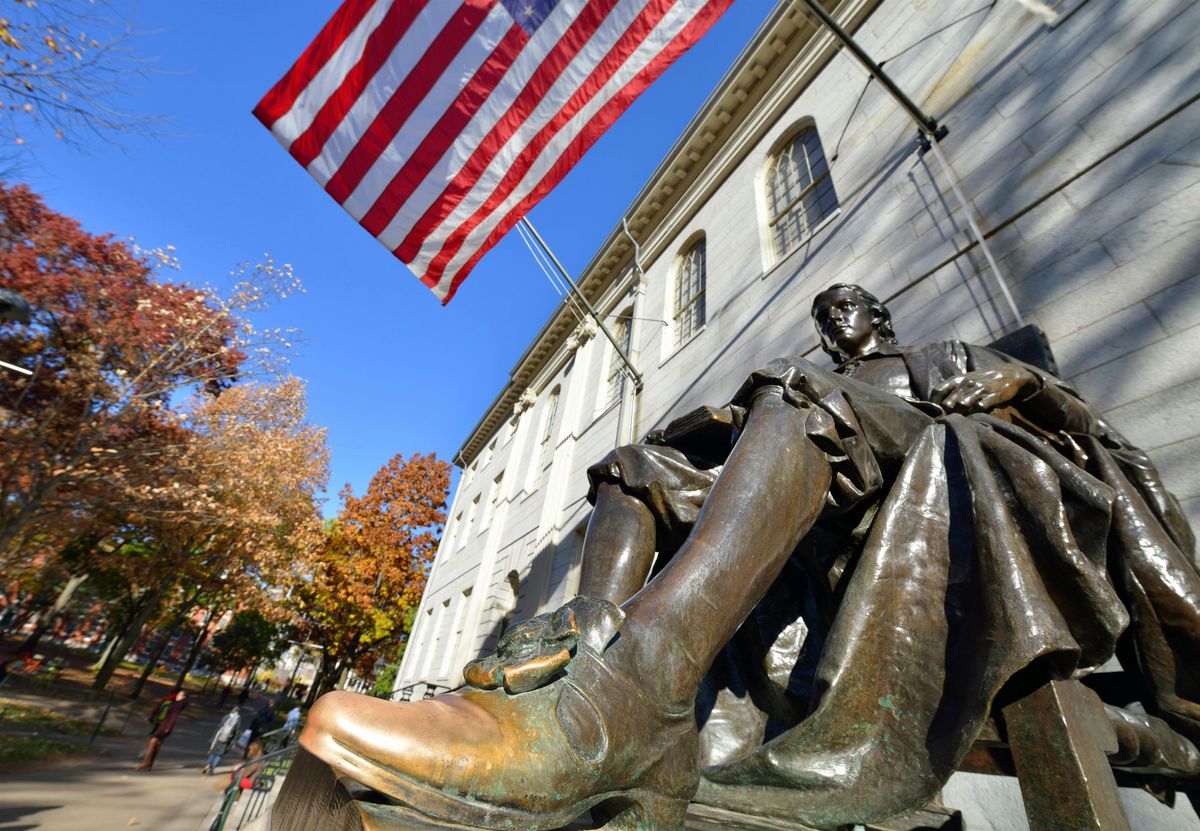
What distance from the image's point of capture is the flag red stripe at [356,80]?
14.6ft

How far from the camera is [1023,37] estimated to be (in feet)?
15.7

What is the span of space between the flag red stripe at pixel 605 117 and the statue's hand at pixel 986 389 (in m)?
3.64

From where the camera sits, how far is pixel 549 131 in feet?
15.3

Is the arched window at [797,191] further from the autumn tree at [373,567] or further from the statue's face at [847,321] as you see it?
the autumn tree at [373,567]

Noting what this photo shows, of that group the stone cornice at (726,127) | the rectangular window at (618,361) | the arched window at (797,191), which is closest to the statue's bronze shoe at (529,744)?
the arched window at (797,191)

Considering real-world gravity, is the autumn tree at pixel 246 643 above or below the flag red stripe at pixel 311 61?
below

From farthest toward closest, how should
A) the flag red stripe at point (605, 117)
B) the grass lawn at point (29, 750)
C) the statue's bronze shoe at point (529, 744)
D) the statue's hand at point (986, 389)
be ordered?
the grass lawn at point (29, 750) < the flag red stripe at point (605, 117) < the statue's hand at point (986, 389) < the statue's bronze shoe at point (529, 744)

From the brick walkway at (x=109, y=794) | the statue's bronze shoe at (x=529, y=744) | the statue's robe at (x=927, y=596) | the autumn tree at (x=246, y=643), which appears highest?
the autumn tree at (x=246, y=643)

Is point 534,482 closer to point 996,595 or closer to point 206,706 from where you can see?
point 996,595

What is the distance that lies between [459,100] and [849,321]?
3910 millimetres

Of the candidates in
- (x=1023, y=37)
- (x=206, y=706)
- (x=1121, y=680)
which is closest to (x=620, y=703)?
(x=1121, y=680)

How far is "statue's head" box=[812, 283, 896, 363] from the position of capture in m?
2.79

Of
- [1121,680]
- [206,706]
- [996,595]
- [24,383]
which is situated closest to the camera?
[996,595]

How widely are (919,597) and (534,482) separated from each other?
41.9 ft
